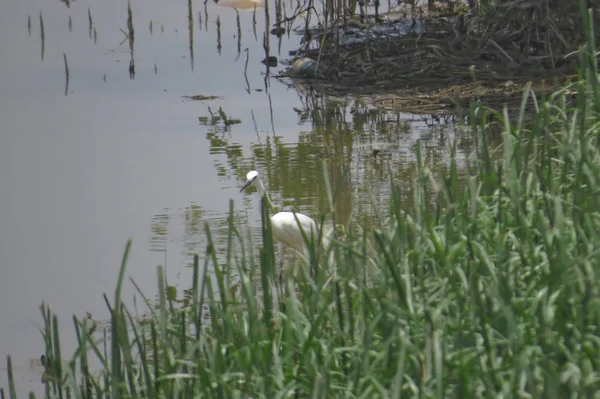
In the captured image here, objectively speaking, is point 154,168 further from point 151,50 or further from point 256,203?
point 151,50

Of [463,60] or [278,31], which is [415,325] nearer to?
[463,60]

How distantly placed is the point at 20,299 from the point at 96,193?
1.93 metres

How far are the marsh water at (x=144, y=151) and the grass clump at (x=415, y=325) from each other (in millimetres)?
463

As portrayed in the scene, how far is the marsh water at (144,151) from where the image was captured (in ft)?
19.1

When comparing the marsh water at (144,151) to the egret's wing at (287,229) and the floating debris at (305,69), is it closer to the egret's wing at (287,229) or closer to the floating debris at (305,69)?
the floating debris at (305,69)

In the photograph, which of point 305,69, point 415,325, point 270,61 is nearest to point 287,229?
point 415,325

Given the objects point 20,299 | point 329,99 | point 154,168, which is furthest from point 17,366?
point 329,99

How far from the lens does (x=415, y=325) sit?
9.73ft

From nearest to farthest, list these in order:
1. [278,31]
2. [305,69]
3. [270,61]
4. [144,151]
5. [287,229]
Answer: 1. [287,229]
2. [144,151]
3. [305,69]
4. [270,61]
5. [278,31]

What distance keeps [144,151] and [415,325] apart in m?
5.63

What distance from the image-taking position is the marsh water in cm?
581

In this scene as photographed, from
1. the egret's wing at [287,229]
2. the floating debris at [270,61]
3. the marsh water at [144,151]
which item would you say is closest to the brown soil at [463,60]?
the marsh water at [144,151]

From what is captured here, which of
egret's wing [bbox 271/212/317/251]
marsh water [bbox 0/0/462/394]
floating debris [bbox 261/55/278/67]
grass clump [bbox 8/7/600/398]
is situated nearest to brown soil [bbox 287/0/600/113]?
marsh water [bbox 0/0/462/394]

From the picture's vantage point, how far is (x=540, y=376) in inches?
107
